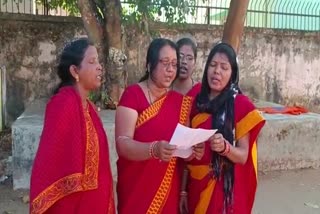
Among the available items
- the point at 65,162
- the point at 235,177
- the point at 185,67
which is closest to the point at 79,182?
the point at 65,162

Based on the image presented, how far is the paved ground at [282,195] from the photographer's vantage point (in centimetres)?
488

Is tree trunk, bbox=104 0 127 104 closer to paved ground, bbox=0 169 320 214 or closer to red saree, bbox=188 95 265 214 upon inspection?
paved ground, bbox=0 169 320 214

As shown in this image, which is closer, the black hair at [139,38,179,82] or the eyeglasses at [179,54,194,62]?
the black hair at [139,38,179,82]

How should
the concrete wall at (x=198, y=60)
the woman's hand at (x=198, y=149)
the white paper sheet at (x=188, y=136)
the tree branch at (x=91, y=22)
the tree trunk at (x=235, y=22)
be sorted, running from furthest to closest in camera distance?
1. the concrete wall at (x=198, y=60)
2. the tree branch at (x=91, y=22)
3. the tree trunk at (x=235, y=22)
4. the woman's hand at (x=198, y=149)
5. the white paper sheet at (x=188, y=136)

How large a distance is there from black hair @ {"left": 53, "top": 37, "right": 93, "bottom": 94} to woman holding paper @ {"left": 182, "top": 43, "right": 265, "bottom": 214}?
2.24 feet

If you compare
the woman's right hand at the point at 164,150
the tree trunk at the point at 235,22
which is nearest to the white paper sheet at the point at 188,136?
the woman's right hand at the point at 164,150

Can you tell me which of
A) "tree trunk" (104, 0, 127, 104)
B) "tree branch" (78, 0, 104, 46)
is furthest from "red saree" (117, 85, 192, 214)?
"tree branch" (78, 0, 104, 46)

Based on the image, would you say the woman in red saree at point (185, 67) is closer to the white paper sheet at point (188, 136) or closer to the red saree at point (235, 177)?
the red saree at point (235, 177)

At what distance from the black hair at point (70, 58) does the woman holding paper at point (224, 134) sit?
2.24 feet

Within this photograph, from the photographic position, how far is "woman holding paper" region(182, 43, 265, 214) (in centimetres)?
262

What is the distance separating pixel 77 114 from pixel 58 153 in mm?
219

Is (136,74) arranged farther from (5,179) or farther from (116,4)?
(5,179)

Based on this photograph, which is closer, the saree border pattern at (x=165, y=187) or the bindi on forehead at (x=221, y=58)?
the bindi on forehead at (x=221, y=58)

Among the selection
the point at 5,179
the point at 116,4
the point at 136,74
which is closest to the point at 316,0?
the point at 136,74
